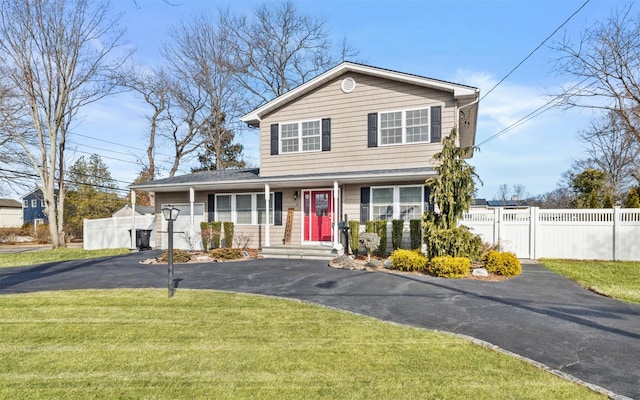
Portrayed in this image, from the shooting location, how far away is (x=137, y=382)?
303cm

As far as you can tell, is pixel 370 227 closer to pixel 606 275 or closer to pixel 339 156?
pixel 339 156

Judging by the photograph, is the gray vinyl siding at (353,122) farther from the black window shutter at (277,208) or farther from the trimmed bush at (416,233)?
the trimmed bush at (416,233)

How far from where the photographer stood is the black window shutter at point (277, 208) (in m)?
13.3

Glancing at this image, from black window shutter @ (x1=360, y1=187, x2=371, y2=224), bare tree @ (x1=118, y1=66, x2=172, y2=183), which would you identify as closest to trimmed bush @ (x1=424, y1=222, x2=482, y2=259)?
black window shutter @ (x1=360, y1=187, x2=371, y2=224)

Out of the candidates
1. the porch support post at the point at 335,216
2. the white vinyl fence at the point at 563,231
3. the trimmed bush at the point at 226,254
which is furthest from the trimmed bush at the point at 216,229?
the white vinyl fence at the point at 563,231

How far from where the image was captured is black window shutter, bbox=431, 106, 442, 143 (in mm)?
11227

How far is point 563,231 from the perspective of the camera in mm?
10695

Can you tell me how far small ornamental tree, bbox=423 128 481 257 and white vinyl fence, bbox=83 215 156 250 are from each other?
14.8m

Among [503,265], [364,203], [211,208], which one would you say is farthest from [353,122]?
[211,208]

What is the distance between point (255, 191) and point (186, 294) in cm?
766

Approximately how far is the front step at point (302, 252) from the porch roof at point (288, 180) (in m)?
2.38

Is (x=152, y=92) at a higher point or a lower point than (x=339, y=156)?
higher

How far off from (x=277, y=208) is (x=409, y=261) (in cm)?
621

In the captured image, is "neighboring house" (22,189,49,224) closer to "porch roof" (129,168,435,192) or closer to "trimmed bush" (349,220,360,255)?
"porch roof" (129,168,435,192)
